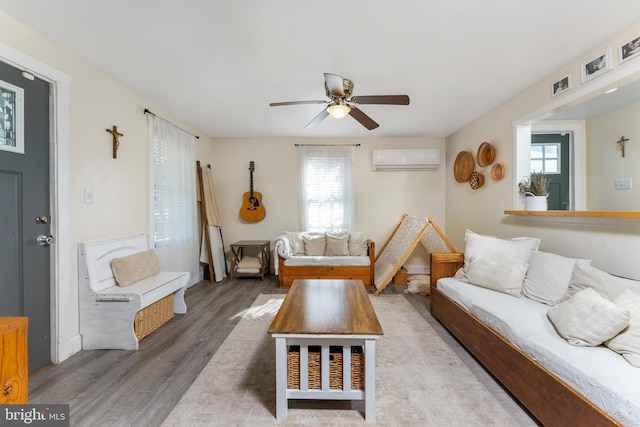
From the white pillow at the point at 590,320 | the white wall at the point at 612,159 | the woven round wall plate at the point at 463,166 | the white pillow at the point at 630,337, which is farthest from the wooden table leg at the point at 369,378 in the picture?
the woven round wall plate at the point at 463,166

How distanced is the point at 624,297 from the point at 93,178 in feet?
12.6

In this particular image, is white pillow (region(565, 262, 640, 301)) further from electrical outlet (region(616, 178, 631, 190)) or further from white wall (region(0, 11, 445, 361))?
white wall (region(0, 11, 445, 361))

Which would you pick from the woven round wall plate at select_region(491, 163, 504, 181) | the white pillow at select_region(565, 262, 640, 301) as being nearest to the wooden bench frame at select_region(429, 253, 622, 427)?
the white pillow at select_region(565, 262, 640, 301)

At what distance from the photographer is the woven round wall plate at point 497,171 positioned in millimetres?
Result: 3068

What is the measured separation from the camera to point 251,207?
4586 millimetres

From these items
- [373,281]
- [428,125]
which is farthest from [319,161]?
[373,281]

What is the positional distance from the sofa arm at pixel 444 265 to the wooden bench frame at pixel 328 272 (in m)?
1.11

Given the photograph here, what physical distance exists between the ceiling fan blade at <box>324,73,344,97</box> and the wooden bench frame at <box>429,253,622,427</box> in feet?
6.66

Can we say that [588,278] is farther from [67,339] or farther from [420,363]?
[67,339]

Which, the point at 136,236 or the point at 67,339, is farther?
the point at 136,236

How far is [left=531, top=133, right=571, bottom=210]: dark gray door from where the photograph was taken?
3611 millimetres

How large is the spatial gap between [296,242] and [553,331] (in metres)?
3.22

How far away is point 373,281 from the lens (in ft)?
12.8

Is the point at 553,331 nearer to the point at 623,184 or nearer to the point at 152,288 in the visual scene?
the point at 623,184
